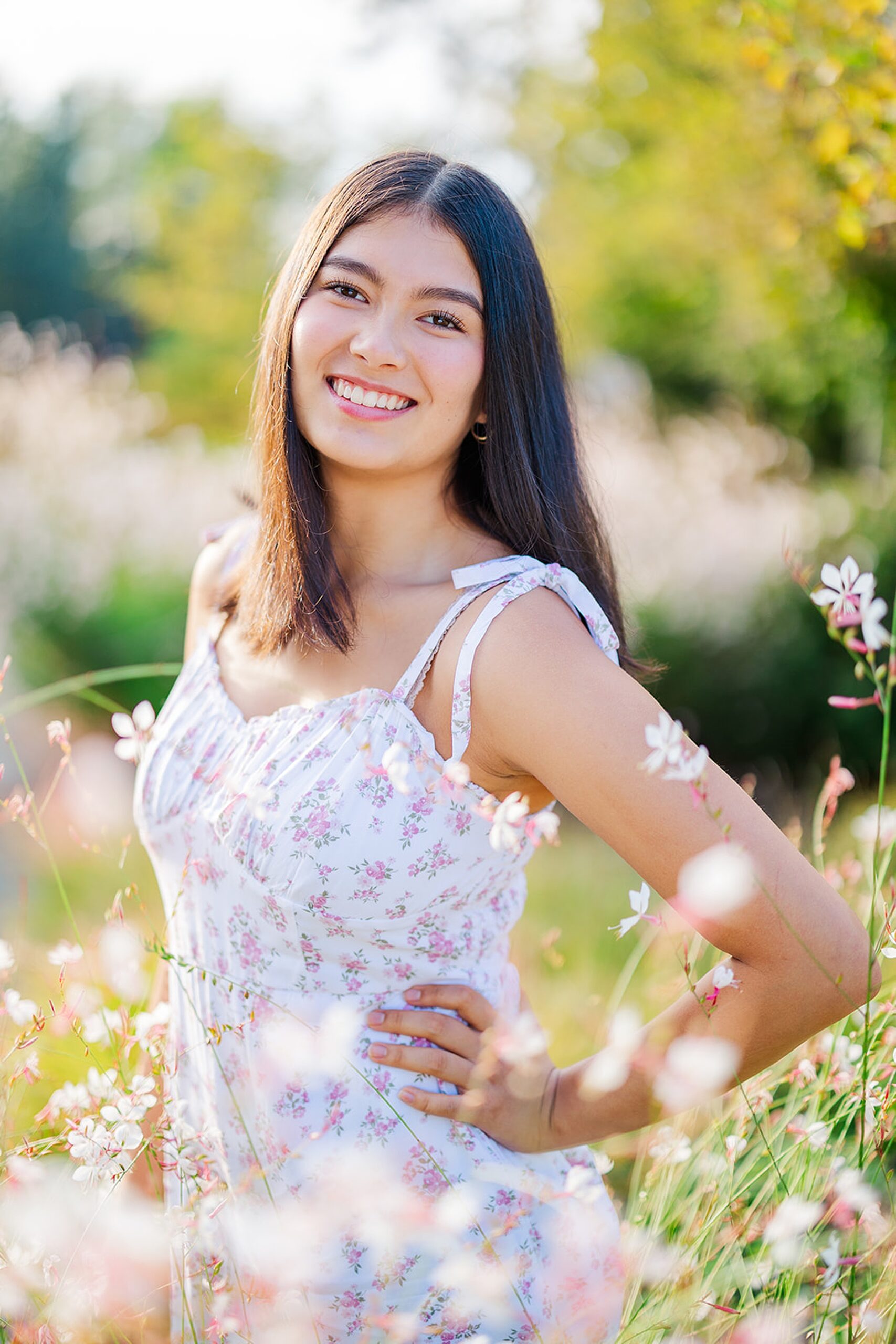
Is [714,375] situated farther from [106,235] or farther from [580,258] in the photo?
[106,235]

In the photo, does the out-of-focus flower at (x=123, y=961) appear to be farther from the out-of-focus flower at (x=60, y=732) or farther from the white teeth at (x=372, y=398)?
the white teeth at (x=372, y=398)

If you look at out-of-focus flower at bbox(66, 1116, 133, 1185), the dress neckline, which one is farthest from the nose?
out-of-focus flower at bbox(66, 1116, 133, 1185)

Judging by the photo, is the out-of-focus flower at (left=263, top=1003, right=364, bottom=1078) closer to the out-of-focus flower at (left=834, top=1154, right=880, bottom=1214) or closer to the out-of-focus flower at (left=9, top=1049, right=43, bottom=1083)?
the out-of-focus flower at (left=9, top=1049, right=43, bottom=1083)

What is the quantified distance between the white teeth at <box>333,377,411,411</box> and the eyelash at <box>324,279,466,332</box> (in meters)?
0.13

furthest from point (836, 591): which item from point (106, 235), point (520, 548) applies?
point (106, 235)

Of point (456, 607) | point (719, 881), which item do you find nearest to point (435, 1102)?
point (456, 607)

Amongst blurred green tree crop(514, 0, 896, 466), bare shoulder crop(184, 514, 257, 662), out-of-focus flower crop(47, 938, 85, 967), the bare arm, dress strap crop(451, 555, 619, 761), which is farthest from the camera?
blurred green tree crop(514, 0, 896, 466)

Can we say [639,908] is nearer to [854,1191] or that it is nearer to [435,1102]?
[854,1191]

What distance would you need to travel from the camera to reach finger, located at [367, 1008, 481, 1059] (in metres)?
1.61

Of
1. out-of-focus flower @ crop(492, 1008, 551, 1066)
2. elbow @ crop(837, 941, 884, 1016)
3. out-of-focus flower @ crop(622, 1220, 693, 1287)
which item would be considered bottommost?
out-of-focus flower @ crop(622, 1220, 693, 1287)

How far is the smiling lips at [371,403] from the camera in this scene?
174 centimetres

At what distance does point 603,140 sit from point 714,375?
4.36 meters

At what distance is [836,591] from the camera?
1142mm

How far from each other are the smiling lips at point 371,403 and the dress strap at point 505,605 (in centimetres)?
29
